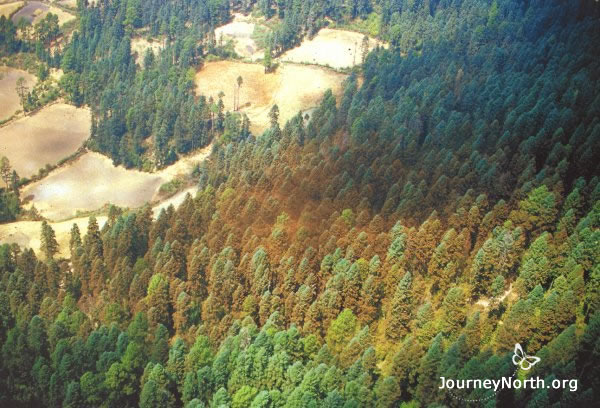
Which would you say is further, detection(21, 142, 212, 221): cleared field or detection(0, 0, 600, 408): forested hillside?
detection(21, 142, 212, 221): cleared field

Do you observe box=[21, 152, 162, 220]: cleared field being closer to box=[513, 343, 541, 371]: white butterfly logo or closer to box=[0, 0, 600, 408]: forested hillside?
box=[0, 0, 600, 408]: forested hillside

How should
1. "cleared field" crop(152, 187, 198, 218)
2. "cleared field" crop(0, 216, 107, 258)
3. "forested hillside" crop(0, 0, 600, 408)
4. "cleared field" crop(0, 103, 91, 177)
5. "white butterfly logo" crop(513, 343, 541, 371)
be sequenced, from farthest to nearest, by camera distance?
"cleared field" crop(0, 103, 91, 177)
"cleared field" crop(152, 187, 198, 218)
"cleared field" crop(0, 216, 107, 258)
"forested hillside" crop(0, 0, 600, 408)
"white butterfly logo" crop(513, 343, 541, 371)

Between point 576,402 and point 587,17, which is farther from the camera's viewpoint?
point 587,17

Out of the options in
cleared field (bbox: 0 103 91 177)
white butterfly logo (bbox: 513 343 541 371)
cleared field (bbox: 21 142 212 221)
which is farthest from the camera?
cleared field (bbox: 0 103 91 177)

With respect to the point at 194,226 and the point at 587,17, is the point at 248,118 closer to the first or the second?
the point at 194,226

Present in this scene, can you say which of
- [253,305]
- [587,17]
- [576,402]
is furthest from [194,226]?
[587,17]

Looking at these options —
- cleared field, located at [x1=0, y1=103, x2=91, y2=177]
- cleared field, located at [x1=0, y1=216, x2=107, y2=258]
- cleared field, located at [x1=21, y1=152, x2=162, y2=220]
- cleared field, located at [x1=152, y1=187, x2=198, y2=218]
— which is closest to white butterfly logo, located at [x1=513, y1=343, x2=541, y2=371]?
cleared field, located at [x1=0, y1=216, x2=107, y2=258]
